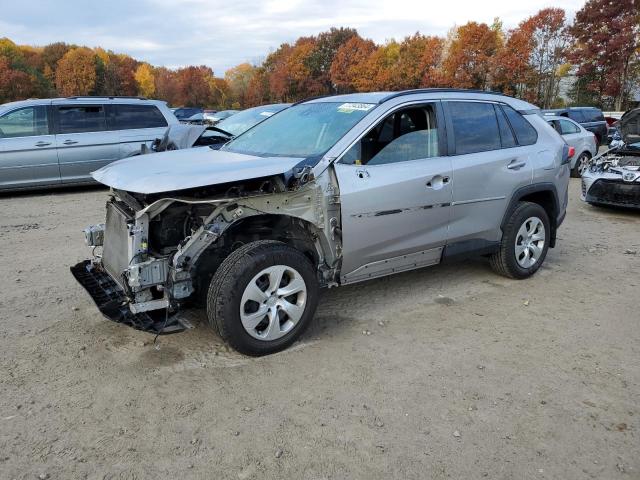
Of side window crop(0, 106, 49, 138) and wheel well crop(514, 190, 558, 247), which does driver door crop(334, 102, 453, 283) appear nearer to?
wheel well crop(514, 190, 558, 247)

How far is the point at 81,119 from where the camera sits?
32.3 ft

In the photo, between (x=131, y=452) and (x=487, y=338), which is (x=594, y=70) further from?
(x=131, y=452)

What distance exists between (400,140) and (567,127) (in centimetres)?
1013

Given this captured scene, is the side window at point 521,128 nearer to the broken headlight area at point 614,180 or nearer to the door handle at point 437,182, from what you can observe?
the door handle at point 437,182

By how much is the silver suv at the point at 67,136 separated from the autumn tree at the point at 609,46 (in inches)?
1354

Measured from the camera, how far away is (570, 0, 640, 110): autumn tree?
33.7 meters

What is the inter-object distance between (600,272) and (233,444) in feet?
15.1

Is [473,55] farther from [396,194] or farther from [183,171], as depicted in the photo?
[183,171]

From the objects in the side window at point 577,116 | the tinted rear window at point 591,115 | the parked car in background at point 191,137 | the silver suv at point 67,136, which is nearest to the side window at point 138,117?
the silver suv at point 67,136

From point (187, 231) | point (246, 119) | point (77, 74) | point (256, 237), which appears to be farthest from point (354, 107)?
point (77, 74)

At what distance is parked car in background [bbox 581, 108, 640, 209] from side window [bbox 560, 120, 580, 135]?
338 centimetres

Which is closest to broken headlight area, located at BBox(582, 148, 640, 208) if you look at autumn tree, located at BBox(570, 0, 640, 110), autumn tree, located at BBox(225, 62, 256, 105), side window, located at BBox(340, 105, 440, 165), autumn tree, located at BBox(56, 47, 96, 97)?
side window, located at BBox(340, 105, 440, 165)

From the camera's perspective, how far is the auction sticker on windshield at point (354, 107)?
4.22 m

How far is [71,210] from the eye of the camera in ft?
27.6
